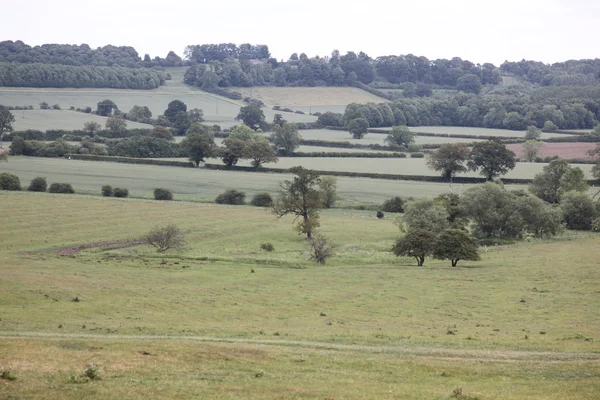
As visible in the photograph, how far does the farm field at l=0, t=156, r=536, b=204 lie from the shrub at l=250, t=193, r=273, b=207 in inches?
216

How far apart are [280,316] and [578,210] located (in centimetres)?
6097

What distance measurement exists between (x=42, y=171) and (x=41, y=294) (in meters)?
83.7

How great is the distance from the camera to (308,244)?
79125 millimetres

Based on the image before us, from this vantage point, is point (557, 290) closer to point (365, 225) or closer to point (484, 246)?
point (484, 246)

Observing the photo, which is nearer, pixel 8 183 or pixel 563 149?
pixel 8 183

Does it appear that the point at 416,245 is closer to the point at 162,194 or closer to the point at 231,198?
the point at 231,198

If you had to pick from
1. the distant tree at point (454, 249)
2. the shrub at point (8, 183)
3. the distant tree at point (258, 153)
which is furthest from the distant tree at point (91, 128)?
the distant tree at point (454, 249)

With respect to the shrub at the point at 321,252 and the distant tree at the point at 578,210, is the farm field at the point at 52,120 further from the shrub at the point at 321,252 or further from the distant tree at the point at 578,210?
the shrub at the point at 321,252

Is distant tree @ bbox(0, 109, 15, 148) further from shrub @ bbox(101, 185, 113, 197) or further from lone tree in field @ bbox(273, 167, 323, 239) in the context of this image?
lone tree in field @ bbox(273, 167, 323, 239)

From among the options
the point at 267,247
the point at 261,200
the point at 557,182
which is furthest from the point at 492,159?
the point at 267,247

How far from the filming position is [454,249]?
67750 mm

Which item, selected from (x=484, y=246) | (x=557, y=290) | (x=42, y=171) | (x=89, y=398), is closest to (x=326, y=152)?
(x=42, y=171)

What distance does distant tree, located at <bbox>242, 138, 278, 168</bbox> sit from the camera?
136 metres

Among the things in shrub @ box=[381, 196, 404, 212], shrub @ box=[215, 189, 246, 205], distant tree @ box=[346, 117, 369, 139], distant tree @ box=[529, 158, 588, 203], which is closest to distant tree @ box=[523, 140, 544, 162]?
distant tree @ box=[346, 117, 369, 139]
